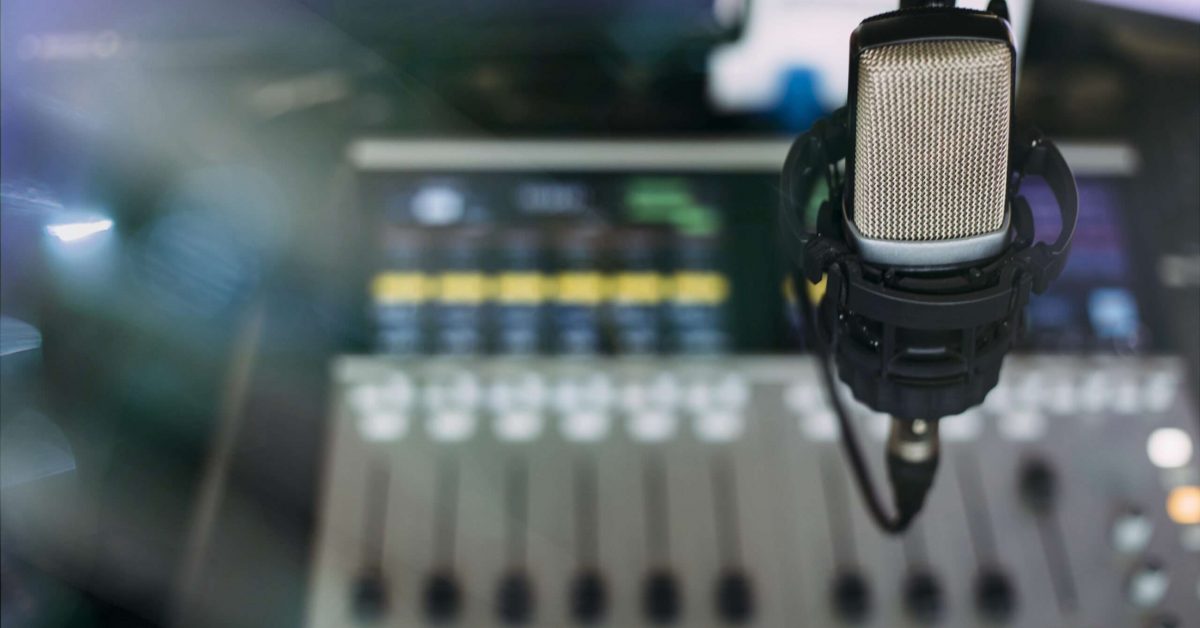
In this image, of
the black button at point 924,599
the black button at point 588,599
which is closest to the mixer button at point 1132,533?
the black button at point 924,599

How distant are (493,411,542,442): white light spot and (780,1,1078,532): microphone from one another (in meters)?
0.41

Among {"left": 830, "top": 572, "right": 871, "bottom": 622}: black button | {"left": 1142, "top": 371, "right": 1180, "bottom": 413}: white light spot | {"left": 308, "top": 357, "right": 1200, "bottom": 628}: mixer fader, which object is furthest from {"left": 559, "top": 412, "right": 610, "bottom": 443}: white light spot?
{"left": 1142, "top": 371, "right": 1180, "bottom": 413}: white light spot

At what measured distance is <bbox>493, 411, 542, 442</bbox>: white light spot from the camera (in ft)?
3.01

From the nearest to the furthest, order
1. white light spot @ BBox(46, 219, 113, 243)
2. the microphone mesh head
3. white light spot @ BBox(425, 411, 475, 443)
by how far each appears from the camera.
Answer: the microphone mesh head < white light spot @ BBox(46, 219, 113, 243) < white light spot @ BBox(425, 411, 475, 443)

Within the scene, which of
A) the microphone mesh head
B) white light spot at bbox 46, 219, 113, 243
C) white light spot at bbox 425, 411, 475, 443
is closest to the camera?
the microphone mesh head

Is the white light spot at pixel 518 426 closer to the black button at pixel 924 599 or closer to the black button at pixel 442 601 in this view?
the black button at pixel 442 601

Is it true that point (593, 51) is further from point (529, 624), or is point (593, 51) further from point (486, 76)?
point (529, 624)

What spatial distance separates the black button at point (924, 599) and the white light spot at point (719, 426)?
17 centimetres

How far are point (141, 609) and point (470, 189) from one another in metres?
0.42

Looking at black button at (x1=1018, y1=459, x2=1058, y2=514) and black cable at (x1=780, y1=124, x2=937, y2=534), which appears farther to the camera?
black button at (x1=1018, y1=459, x2=1058, y2=514)

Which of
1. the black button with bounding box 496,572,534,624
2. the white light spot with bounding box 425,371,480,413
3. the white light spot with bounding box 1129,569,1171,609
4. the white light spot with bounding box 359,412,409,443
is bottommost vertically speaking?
the white light spot with bounding box 1129,569,1171,609

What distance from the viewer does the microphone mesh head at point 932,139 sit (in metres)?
0.44

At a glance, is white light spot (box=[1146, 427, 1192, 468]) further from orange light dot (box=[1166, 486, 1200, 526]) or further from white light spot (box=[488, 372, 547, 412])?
white light spot (box=[488, 372, 547, 412])

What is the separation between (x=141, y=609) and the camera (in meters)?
0.84
